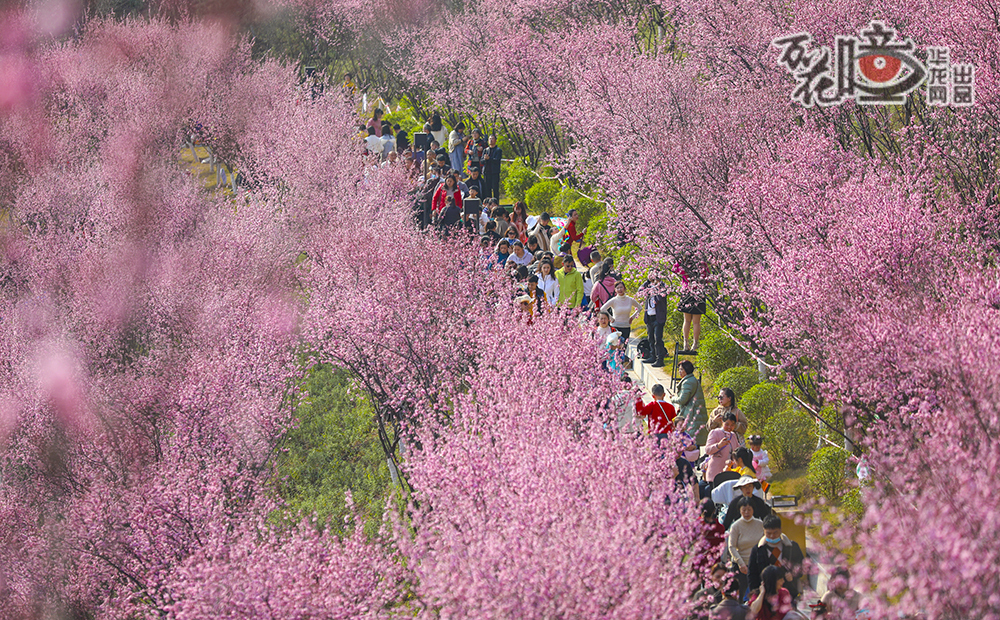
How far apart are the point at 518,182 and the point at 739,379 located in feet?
54.0

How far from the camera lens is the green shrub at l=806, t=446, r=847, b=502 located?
1389cm

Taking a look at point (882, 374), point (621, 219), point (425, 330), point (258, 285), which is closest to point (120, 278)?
point (258, 285)

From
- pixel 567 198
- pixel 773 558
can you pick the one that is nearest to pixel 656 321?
pixel 773 558

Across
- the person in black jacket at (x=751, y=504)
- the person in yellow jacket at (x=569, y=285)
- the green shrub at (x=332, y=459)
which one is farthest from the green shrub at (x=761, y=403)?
the green shrub at (x=332, y=459)

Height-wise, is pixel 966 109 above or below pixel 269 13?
above

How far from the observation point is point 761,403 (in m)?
15.9

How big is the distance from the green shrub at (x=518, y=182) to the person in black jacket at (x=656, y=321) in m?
13.6

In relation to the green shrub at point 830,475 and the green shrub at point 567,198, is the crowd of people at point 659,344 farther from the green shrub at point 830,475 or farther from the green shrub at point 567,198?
the green shrub at point 567,198

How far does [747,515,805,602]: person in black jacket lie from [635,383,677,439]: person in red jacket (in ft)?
8.39

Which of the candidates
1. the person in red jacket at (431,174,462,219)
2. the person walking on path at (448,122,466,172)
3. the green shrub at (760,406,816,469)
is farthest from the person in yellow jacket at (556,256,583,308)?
the person walking on path at (448,122,466,172)

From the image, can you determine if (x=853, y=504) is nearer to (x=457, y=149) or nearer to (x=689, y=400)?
(x=689, y=400)

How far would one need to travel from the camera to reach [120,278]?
22859 mm

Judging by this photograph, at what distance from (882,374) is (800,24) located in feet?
46.0

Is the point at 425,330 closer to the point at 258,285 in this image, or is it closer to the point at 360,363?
the point at 360,363
